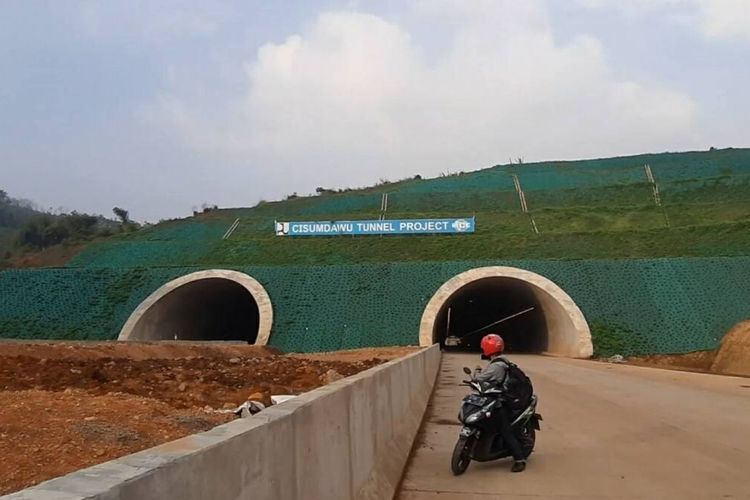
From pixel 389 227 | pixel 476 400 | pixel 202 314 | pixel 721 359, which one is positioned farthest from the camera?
pixel 389 227

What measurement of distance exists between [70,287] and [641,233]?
3168 centimetres

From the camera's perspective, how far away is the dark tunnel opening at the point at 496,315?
4050 centimetres

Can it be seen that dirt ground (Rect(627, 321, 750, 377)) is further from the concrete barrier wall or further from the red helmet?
the concrete barrier wall

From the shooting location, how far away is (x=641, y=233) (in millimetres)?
44594

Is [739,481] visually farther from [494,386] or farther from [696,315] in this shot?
[696,315]

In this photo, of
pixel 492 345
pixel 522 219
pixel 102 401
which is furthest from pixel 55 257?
pixel 492 345

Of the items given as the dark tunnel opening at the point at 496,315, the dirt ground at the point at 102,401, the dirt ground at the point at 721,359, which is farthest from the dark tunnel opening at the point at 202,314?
the dirt ground at the point at 721,359

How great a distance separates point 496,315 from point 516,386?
1722 inches

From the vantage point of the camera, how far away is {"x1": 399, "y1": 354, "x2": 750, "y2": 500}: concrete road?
Answer: 7301mm

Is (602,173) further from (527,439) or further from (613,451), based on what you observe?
(527,439)

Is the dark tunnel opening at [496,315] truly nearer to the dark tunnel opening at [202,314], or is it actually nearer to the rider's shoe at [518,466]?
the dark tunnel opening at [202,314]

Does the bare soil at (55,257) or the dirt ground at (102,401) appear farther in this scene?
the bare soil at (55,257)

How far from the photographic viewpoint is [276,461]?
336cm

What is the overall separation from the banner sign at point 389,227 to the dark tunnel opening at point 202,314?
6.54 m
